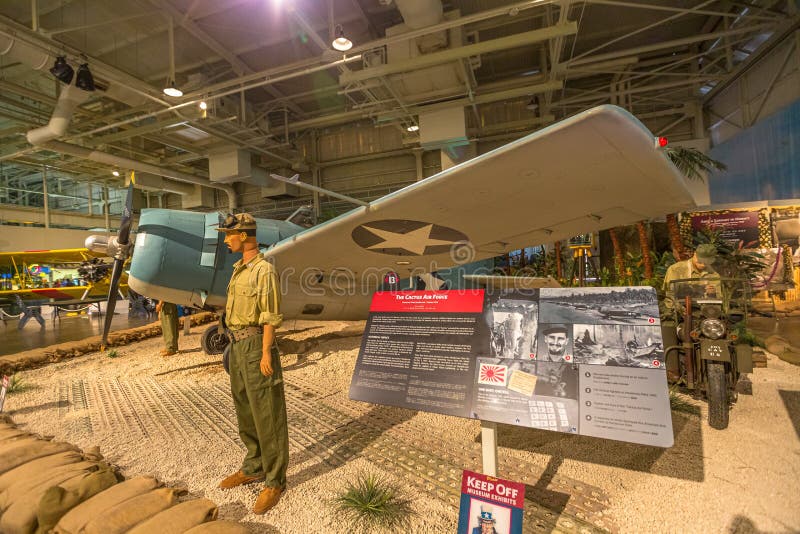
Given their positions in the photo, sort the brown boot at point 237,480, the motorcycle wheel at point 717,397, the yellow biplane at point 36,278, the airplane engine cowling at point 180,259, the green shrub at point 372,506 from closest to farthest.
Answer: the green shrub at point 372,506 < the brown boot at point 237,480 < the motorcycle wheel at point 717,397 < the airplane engine cowling at point 180,259 < the yellow biplane at point 36,278

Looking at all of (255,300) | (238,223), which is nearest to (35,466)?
(255,300)

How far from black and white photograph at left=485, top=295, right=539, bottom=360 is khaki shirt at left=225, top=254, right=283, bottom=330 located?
4.44 feet

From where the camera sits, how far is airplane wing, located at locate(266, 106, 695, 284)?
2.02 meters

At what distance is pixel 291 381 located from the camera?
4.89m

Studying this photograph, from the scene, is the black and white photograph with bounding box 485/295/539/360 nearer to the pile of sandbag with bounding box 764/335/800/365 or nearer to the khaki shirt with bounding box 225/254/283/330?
the khaki shirt with bounding box 225/254/283/330

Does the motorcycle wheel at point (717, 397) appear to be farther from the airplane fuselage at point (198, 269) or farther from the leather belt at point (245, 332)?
the airplane fuselage at point (198, 269)

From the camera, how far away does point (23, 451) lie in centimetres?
220

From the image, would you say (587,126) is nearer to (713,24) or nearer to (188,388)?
(188,388)

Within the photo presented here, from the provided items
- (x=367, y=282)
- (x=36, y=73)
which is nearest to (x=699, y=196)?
(x=367, y=282)

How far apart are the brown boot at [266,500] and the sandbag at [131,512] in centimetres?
49

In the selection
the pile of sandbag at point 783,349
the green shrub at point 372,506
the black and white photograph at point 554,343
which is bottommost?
the green shrub at point 372,506

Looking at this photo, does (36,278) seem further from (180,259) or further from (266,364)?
(266,364)

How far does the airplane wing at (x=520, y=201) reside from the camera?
202cm

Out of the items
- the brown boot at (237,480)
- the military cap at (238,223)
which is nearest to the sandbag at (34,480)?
the brown boot at (237,480)
